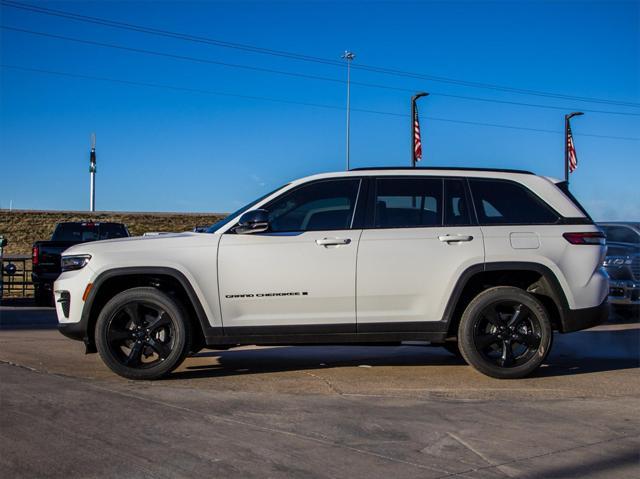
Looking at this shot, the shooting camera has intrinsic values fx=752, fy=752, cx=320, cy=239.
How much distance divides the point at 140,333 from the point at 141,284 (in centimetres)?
51

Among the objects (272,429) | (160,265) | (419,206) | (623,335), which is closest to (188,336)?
(160,265)

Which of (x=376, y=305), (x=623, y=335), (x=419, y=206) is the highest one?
(x=419, y=206)

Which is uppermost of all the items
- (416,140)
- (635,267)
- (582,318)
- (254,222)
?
(416,140)

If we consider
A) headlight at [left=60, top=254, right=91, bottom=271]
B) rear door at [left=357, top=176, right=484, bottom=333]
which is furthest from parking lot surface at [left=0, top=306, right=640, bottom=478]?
headlight at [left=60, top=254, right=91, bottom=271]

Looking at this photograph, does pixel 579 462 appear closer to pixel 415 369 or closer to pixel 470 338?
pixel 470 338

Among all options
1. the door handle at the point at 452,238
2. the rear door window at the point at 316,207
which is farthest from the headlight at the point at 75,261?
the door handle at the point at 452,238

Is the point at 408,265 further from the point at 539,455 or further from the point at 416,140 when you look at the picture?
the point at 416,140

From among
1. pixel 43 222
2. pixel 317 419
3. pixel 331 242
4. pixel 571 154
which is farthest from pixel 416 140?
pixel 317 419

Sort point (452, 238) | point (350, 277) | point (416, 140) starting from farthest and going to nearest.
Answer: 1. point (416, 140)
2. point (452, 238)
3. point (350, 277)

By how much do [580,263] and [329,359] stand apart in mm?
2801

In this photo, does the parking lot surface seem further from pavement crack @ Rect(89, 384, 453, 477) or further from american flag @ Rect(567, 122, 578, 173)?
american flag @ Rect(567, 122, 578, 173)

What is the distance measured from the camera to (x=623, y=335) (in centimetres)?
1065

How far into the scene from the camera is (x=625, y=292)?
1234 cm

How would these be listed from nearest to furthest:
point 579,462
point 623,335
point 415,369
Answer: point 579,462 → point 415,369 → point 623,335
